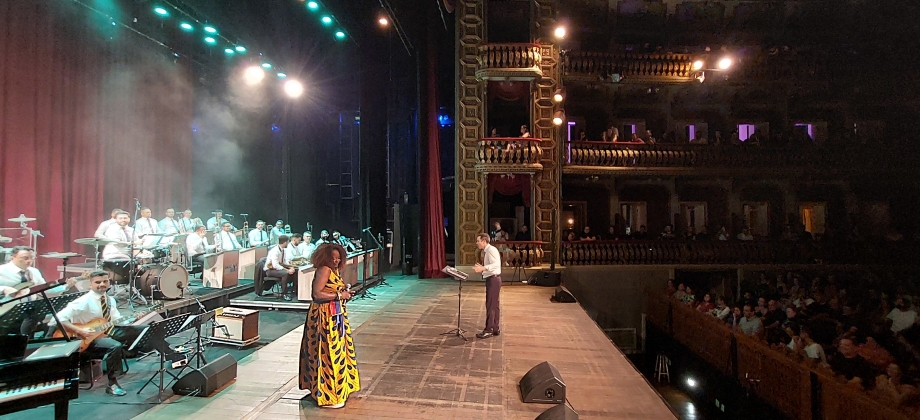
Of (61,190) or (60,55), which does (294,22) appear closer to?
(60,55)

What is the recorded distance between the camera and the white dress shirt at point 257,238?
12.4m

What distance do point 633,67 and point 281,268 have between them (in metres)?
12.0

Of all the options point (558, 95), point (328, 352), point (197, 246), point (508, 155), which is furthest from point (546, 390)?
point (558, 95)

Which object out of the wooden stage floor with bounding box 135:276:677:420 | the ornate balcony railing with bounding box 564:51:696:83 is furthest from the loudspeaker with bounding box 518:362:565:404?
the ornate balcony railing with bounding box 564:51:696:83

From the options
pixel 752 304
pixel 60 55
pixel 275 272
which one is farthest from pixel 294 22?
pixel 752 304

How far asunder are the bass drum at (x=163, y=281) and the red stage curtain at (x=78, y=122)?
260 cm

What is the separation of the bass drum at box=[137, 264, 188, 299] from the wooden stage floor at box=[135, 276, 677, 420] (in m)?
2.21

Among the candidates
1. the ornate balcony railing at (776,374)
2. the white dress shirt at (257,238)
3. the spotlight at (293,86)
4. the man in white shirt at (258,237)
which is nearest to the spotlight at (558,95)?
the ornate balcony railing at (776,374)

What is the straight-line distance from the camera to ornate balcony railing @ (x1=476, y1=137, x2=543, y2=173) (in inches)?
508

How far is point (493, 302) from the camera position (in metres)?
7.26

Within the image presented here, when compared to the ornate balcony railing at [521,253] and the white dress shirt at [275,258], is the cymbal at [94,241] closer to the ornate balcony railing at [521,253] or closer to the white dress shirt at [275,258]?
the white dress shirt at [275,258]

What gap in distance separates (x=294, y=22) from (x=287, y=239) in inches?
210

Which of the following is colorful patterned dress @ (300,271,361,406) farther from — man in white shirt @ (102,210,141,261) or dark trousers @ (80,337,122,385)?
man in white shirt @ (102,210,141,261)

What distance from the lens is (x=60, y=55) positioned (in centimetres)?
938
